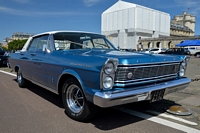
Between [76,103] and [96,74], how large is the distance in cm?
109

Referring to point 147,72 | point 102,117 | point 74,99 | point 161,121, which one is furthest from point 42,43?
point 161,121

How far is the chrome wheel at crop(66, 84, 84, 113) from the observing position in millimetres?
3459

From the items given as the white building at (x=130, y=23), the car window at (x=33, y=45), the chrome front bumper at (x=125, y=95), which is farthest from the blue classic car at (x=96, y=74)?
the white building at (x=130, y=23)

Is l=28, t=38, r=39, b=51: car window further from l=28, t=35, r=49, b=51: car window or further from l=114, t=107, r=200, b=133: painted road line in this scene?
l=114, t=107, r=200, b=133: painted road line

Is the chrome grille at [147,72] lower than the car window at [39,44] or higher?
lower

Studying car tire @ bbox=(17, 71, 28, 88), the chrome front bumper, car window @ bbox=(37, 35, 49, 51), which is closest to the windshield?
car window @ bbox=(37, 35, 49, 51)

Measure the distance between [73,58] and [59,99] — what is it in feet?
6.15

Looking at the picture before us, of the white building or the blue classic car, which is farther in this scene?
the white building

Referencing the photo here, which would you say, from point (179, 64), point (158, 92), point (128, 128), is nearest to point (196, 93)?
point (179, 64)

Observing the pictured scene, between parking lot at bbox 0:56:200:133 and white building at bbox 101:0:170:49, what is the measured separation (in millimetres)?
58217

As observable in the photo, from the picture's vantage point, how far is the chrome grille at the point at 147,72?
9.43ft

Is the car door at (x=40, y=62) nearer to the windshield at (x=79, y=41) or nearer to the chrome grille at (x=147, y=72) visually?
the windshield at (x=79, y=41)

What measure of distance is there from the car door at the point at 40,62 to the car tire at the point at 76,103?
0.85m

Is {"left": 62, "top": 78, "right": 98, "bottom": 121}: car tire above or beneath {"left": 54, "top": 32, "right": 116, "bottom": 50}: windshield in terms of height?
beneath
